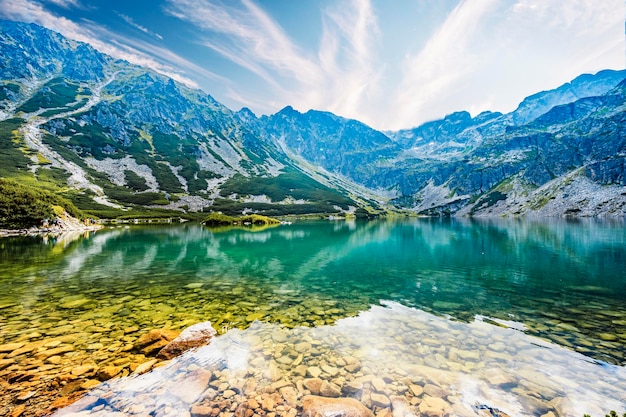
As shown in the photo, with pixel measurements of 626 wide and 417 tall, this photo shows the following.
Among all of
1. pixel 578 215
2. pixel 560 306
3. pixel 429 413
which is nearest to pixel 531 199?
pixel 578 215

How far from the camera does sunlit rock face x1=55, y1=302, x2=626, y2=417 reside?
296 inches

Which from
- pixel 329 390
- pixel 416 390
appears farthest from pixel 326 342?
pixel 416 390

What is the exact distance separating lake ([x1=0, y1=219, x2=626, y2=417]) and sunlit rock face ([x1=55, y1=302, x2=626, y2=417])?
0.05 meters

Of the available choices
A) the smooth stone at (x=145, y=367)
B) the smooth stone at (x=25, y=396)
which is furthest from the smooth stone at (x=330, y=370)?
the smooth stone at (x=25, y=396)

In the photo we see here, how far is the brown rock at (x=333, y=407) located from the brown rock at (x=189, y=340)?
5464 mm

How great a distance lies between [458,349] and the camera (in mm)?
11070

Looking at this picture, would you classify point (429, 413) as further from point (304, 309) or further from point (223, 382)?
point (304, 309)

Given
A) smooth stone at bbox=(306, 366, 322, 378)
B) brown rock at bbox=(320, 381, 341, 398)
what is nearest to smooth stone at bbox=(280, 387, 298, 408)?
brown rock at bbox=(320, 381, 341, 398)

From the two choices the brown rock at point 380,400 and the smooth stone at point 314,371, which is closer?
the brown rock at point 380,400

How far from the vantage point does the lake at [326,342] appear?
789 cm

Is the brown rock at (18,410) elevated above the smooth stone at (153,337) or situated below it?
above

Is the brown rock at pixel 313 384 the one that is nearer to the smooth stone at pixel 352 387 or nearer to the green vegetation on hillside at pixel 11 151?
the smooth stone at pixel 352 387

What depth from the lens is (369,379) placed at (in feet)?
29.5

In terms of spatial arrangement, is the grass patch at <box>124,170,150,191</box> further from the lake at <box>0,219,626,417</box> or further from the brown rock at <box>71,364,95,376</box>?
the brown rock at <box>71,364,95,376</box>
